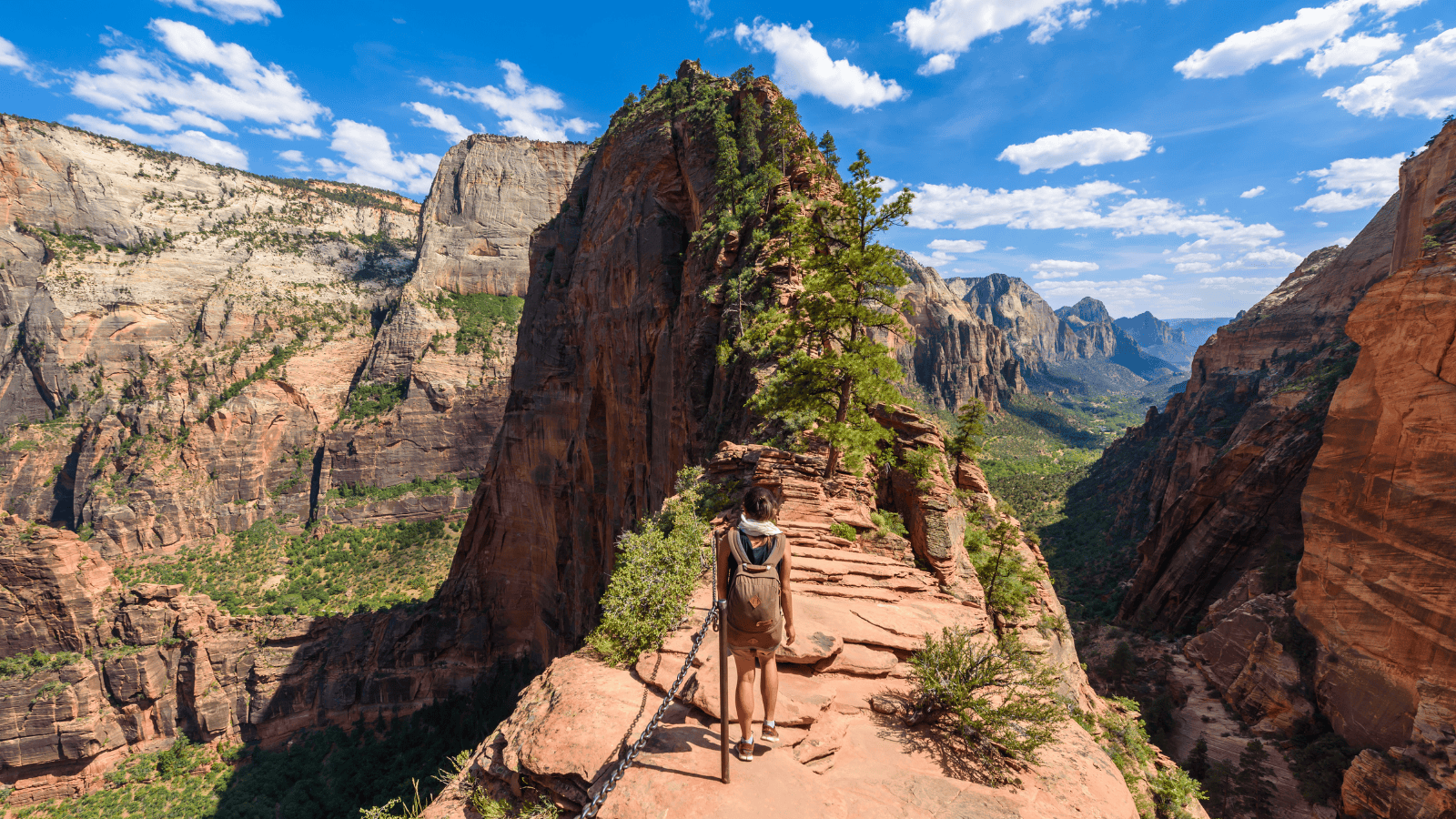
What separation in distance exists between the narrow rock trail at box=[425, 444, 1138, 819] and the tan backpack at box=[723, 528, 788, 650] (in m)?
0.82

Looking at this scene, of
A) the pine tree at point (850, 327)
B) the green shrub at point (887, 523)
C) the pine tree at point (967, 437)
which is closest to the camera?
the green shrub at point (887, 523)

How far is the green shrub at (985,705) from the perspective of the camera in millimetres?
5281

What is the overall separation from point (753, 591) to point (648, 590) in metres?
3.72

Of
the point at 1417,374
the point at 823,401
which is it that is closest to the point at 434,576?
the point at 823,401

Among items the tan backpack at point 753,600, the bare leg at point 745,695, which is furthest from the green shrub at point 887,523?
the tan backpack at point 753,600

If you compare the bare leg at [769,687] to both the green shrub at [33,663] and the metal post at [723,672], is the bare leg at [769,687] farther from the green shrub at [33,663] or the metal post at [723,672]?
the green shrub at [33,663]

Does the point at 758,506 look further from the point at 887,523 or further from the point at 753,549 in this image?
the point at 887,523

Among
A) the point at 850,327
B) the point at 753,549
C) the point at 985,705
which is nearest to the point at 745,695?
the point at 753,549

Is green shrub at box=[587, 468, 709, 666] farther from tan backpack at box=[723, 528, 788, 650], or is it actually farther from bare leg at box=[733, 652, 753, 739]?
tan backpack at box=[723, 528, 788, 650]

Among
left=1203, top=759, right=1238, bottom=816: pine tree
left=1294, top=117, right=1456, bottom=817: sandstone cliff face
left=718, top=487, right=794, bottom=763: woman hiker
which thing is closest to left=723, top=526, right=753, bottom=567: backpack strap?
left=718, top=487, right=794, bottom=763: woman hiker

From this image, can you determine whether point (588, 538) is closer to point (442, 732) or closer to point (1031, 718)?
point (442, 732)

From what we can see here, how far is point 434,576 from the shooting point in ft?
187

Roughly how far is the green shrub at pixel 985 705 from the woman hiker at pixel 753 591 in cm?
207

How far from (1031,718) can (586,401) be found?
3245 centimetres
